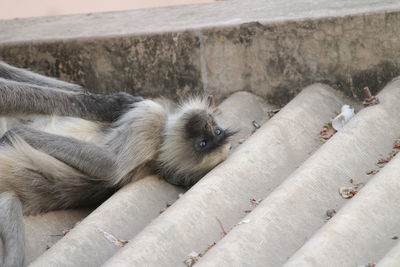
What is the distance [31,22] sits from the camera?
18.1 feet

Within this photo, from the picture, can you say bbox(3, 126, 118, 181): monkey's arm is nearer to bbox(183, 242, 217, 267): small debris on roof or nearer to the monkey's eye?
the monkey's eye

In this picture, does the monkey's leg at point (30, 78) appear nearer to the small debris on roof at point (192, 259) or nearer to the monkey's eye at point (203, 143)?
the monkey's eye at point (203, 143)

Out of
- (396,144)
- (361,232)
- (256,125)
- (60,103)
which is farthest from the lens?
(256,125)

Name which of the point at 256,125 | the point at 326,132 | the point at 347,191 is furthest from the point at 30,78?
the point at 347,191

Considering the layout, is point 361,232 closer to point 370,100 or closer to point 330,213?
point 330,213

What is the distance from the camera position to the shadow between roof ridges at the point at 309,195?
2719 millimetres

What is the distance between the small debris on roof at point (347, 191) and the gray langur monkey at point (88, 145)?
749 millimetres

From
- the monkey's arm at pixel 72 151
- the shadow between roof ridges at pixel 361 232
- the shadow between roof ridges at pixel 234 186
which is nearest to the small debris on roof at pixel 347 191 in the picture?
the shadow between roof ridges at pixel 361 232

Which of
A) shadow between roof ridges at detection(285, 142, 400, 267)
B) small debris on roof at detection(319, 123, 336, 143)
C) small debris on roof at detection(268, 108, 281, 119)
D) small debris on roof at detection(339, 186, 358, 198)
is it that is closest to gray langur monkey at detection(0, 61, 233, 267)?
small debris on roof at detection(268, 108, 281, 119)

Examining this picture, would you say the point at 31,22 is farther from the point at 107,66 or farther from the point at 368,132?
the point at 368,132

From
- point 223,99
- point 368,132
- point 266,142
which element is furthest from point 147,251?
point 223,99

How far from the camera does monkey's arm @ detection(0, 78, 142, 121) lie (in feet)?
13.5

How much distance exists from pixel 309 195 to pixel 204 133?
98cm

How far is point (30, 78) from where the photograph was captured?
4516 mm
